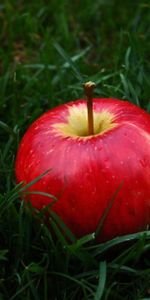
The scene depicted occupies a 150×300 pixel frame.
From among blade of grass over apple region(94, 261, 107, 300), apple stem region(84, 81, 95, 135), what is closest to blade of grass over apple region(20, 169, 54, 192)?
apple stem region(84, 81, 95, 135)

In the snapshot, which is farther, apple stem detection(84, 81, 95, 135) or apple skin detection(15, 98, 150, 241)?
apple stem detection(84, 81, 95, 135)

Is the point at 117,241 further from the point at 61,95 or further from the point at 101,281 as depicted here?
the point at 61,95

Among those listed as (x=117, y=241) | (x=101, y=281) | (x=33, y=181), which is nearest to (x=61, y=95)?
(x=33, y=181)

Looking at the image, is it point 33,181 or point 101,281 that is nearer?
point 101,281

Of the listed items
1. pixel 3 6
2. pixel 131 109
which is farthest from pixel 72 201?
pixel 3 6

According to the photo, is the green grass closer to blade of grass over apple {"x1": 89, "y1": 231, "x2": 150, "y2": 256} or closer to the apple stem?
blade of grass over apple {"x1": 89, "y1": 231, "x2": 150, "y2": 256}

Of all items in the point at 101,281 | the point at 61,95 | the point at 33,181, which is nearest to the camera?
the point at 101,281
